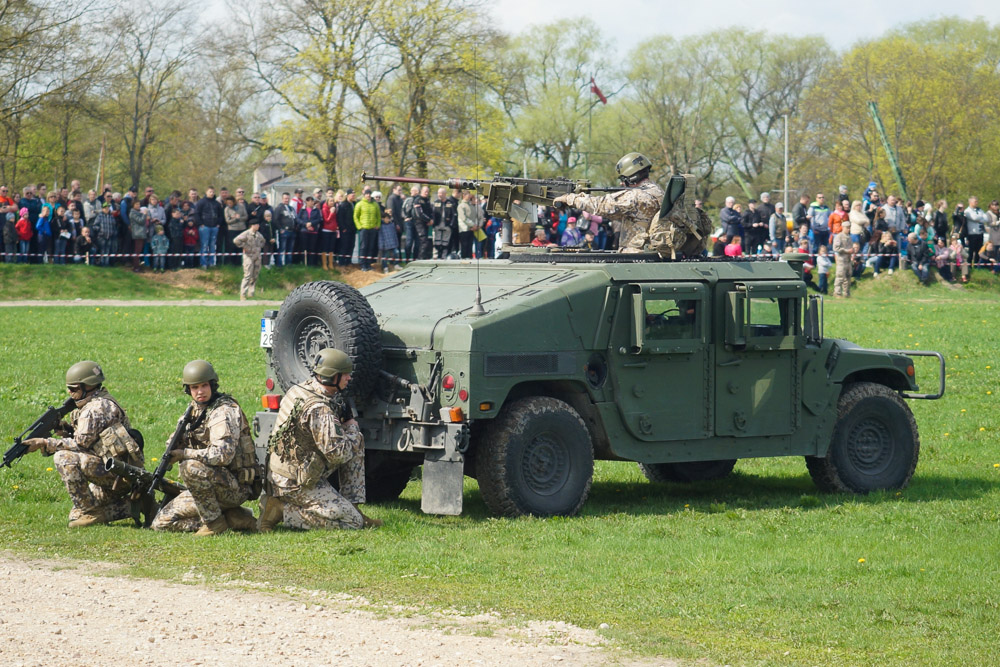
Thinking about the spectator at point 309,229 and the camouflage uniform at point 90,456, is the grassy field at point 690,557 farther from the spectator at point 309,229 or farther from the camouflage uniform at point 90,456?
the spectator at point 309,229

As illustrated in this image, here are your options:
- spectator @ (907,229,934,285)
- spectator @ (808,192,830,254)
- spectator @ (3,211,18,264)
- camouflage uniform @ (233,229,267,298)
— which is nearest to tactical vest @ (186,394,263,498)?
camouflage uniform @ (233,229,267,298)

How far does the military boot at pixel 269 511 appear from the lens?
11.3 m

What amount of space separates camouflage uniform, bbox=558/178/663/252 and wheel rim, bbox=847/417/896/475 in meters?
2.59

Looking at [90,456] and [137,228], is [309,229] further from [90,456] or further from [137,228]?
[90,456]

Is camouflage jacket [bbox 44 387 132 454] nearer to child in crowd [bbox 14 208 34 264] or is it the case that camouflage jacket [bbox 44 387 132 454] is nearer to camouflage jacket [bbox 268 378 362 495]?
camouflage jacket [bbox 268 378 362 495]

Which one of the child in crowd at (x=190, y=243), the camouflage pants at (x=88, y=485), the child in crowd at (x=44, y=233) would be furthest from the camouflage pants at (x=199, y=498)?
the child in crowd at (x=190, y=243)

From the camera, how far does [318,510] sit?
1118cm

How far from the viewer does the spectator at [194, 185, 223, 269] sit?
31047 mm

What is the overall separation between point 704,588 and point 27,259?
23.5 m

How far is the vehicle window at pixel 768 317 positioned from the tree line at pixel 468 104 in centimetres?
1847

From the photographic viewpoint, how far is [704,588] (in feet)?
30.9

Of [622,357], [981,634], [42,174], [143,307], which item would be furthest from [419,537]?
[42,174]

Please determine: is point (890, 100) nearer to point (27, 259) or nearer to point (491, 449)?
point (27, 259)

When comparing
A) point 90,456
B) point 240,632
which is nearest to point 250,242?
point 90,456
